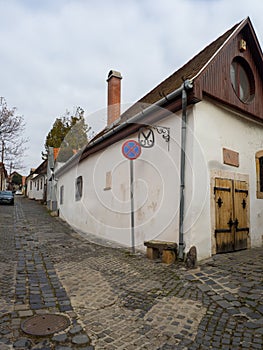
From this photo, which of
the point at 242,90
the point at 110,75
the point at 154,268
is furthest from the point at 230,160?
the point at 110,75

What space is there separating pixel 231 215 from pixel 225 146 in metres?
1.68

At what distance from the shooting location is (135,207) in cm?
816

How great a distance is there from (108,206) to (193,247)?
177 inches

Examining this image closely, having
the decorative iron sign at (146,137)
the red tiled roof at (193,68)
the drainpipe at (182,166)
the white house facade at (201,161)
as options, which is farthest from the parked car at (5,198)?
the drainpipe at (182,166)

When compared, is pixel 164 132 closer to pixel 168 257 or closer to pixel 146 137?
pixel 146 137

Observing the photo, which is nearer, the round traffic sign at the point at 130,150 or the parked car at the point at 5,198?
the round traffic sign at the point at 130,150

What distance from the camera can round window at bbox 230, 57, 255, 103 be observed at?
26.1 feet

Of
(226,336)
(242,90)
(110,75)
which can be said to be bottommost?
(226,336)

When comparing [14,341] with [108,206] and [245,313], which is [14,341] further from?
[108,206]

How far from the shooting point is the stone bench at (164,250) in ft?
19.9

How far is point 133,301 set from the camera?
167 inches

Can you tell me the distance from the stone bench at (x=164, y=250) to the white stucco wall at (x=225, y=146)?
483mm

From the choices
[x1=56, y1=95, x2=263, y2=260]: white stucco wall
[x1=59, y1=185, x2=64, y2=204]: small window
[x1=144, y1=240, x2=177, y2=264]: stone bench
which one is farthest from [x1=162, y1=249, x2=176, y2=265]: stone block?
[x1=59, y1=185, x2=64, y2=204]: small window

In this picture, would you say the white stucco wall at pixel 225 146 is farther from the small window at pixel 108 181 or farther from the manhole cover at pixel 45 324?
the small window at pixel 108 181
